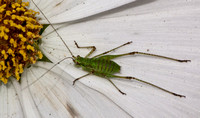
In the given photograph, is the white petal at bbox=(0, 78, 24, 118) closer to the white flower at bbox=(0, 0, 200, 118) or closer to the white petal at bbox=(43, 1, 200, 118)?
the white flower at bbox=(0, 0, 200, 118)

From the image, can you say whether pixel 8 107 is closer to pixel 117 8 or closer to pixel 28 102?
pixel 28 102

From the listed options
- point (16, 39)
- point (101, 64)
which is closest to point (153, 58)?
point (101, 64)

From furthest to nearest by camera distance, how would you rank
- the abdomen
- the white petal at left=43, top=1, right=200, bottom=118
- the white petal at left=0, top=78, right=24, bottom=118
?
the white petal at left=0, top=78, right=24, bottom=118
the abdomen
the white petal at left=43, top=1, right=200, bottom=118

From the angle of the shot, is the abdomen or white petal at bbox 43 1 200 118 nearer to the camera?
white petal at bbox 43 1 200 118

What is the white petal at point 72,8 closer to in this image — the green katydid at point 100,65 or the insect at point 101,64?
the insect at point 101,64

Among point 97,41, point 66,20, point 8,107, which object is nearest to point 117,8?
point 97,41

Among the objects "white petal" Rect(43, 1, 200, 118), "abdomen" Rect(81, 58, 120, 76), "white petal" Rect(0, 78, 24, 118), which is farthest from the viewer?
"white petal" Rect(0, 78, 24, 118)

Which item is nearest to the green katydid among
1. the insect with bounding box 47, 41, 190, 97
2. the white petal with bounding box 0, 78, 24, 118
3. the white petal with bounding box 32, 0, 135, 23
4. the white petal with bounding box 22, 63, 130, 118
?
the insect with bounding box 47, 41, 190, 97

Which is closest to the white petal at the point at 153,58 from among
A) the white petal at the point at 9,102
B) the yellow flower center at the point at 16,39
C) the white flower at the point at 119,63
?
the white flower at the point at 119,63
